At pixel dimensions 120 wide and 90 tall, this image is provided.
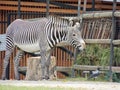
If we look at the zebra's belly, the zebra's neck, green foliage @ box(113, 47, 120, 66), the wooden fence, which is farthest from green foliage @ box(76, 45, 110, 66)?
the wooden fence

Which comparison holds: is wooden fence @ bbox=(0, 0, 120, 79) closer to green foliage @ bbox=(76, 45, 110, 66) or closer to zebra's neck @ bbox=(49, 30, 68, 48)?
A: green foliage @ bbox=(76, 45, 110, 66)

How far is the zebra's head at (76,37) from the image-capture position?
1994 centimetres

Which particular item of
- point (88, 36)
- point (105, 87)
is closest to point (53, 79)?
point (88, 36)

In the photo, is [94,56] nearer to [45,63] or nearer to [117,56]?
[117,56]

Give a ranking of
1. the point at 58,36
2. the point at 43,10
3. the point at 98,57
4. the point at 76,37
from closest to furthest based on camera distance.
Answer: the point at 76,37, the point at 58,36, the point at 98,57, the point at 43,10

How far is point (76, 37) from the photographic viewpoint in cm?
2000

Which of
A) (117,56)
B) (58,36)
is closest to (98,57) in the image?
(117,56)

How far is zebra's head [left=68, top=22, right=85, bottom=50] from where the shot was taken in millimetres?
19938

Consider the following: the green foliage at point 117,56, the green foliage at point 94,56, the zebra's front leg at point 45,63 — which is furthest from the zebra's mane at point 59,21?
the green foliage at point 117,56

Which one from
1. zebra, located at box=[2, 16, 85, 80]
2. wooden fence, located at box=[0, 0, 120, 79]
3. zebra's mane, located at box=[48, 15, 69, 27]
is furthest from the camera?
wooden fence, located at box=[0, 0, 120, 79]

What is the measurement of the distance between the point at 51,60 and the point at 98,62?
5.14ft

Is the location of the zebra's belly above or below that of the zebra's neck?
below

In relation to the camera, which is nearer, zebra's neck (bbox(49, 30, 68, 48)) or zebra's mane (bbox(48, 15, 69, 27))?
zebra's neck (bbox(49, 30, 68, 48))

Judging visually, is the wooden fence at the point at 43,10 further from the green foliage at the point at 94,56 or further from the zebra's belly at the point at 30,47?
the zebra's belly at the point at 30,47
